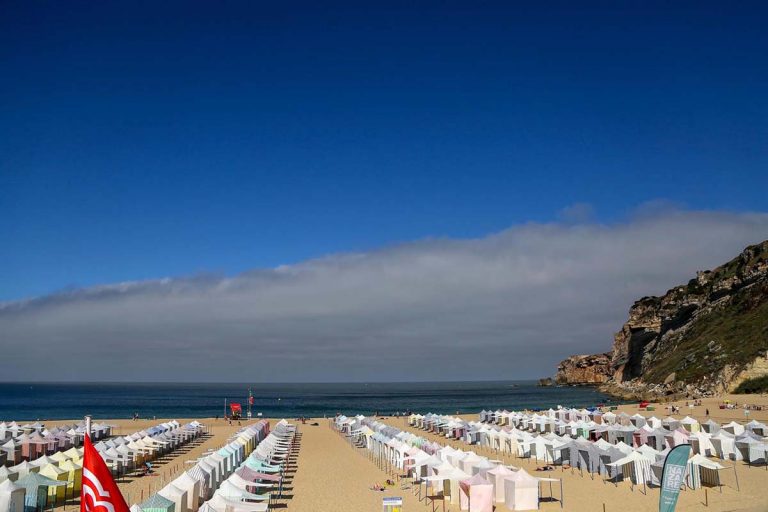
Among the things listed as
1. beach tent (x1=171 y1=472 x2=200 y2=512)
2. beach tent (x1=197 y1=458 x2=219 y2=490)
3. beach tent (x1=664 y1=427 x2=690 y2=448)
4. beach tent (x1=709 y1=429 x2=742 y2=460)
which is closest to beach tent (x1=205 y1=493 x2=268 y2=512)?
beach tent (x1=171 y1=472 x2=200 y2=512)

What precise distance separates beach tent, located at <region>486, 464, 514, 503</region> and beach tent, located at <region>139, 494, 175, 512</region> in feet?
40.2

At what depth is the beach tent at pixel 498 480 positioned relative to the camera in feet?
83.8

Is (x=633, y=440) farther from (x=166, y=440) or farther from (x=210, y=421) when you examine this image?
(x=210, y=421)

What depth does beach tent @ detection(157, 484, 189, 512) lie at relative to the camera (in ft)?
74.1

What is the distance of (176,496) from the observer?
895 inches

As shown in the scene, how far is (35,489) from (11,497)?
2.03 meters

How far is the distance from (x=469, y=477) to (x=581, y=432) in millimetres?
24692

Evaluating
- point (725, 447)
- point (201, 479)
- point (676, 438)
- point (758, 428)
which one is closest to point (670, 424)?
point (758, 428)

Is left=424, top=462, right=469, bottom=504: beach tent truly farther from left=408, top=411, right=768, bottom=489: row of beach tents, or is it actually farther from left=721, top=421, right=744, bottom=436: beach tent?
left=721, top=421, right=744, bottom=436: beach tent

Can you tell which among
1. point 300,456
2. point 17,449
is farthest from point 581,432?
point 17,449

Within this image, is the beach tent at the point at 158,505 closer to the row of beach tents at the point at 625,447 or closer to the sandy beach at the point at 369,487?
the sandy beach at the point at 369,487

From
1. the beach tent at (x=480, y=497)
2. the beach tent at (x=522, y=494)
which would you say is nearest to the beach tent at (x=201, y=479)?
the beach tent at (x=480, y=497)

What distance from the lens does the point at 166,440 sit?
44.1 m

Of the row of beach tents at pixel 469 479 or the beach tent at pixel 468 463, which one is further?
the beach tent at pixel 468 463
